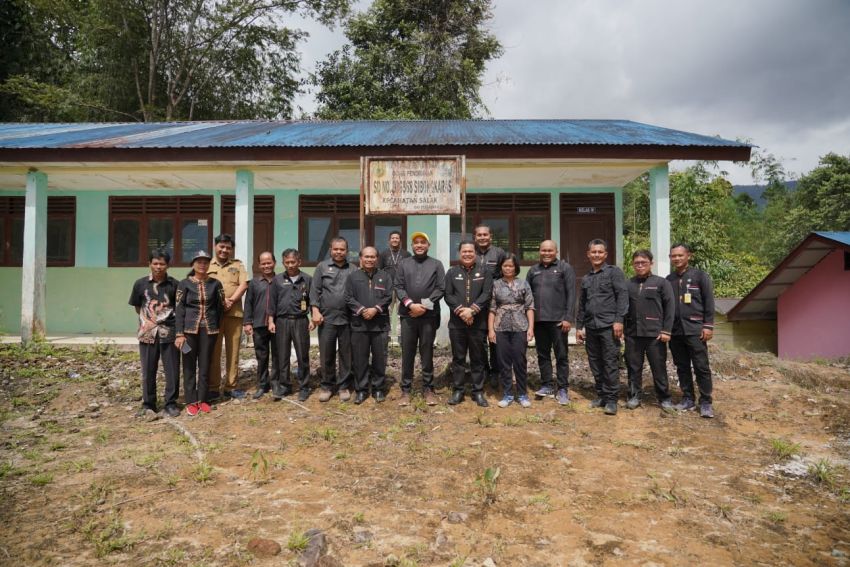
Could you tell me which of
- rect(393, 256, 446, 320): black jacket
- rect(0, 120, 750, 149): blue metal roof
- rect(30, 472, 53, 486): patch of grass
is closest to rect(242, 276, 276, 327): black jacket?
rect(393, 256, 446, 320): black jacket

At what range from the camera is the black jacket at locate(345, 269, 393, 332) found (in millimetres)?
4949

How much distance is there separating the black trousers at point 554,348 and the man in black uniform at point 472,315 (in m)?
0.61

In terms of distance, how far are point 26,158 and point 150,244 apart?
8.58 ft

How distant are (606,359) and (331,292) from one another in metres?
2.87

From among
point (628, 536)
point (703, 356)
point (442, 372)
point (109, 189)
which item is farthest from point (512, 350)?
point (109, 189)

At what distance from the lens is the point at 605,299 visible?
190 inches

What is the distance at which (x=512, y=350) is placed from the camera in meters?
4.91

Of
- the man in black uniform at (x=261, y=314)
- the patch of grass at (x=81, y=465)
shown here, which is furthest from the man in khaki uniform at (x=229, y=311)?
the patch of grass at (x=81, y=465)

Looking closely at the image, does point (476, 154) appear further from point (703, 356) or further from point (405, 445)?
point (405, 445)

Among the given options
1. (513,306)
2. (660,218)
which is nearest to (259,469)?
(513,306)

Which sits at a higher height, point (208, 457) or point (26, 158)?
point (26, 158)

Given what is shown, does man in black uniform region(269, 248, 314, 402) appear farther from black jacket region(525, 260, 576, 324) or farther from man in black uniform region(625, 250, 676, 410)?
man in black uniform region(625, 250, 676, 410)

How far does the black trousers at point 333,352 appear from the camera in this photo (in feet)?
16.4

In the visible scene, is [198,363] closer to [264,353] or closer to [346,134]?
[264,353]
